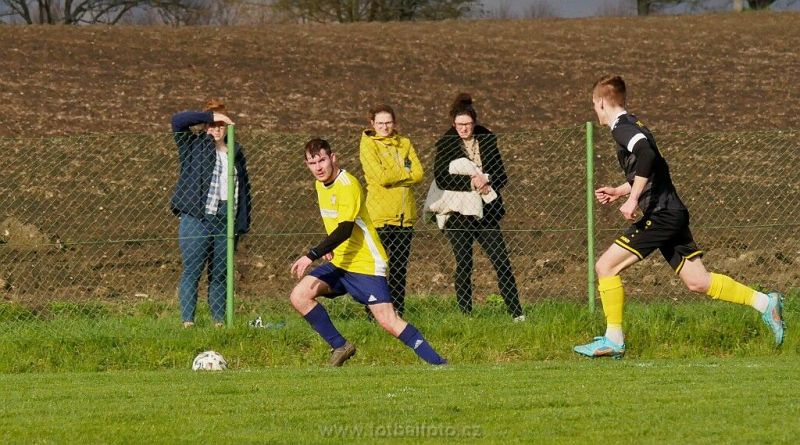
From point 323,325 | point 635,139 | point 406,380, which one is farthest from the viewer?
point 323,325

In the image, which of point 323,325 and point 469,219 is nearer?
point 323,325

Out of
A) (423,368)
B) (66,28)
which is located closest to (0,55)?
(66,28)

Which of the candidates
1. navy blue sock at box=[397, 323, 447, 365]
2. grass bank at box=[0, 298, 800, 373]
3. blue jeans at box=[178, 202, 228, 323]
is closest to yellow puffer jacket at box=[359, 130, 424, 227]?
grass bank at box=[0, 298, 800, 373]

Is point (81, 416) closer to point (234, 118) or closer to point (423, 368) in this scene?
point (423, 368)

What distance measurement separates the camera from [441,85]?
88.5 ft

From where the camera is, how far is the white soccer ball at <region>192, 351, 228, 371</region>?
10344 mm

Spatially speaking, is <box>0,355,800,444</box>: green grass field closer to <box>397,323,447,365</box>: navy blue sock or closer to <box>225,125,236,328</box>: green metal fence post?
<box>397,323,447,365</box>: navy blue sock

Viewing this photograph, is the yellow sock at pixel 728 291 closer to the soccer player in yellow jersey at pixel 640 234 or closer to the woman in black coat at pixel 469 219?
the soccer player in yellow jersey at pixel 640 234

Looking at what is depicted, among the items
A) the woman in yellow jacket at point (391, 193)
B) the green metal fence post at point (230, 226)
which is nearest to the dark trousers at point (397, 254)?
the woman in yellow jacket at point (391, 193)

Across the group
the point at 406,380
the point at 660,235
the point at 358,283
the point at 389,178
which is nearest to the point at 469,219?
the point at 389,178

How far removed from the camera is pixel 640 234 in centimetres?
983

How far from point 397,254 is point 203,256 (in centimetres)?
159

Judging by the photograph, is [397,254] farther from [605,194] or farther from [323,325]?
[605,194]

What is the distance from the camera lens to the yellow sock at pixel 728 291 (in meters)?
10.0
